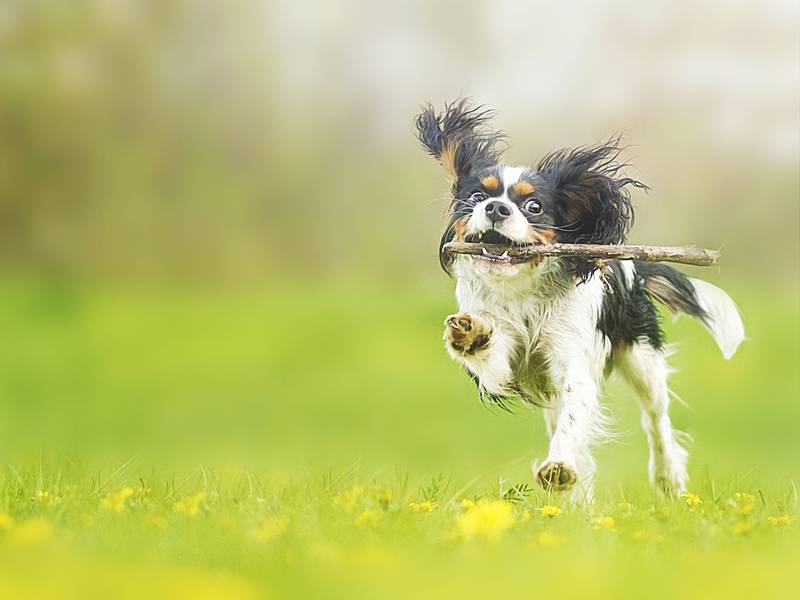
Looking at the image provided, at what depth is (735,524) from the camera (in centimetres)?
446

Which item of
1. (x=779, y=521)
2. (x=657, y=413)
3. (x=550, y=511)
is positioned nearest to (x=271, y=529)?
(x=550, y=511)

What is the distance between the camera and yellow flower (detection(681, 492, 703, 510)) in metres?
4.93

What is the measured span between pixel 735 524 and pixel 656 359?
187 cm

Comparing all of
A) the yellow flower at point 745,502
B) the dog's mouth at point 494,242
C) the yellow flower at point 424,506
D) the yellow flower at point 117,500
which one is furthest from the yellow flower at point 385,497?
the yellow flower at point 745,502

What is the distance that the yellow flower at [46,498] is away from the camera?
4613mm

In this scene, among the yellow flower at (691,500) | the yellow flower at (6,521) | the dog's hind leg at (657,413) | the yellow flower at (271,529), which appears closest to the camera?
the yellow flower at (271,529)

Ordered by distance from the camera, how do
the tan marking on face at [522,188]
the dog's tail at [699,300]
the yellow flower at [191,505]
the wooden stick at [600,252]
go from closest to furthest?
the yellow flower at [191,505], the wooden stick at [600,252], the tan marking on face at [522,188], the dog's tail at [699,300]

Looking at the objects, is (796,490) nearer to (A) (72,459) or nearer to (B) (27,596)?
(A) (72,459)

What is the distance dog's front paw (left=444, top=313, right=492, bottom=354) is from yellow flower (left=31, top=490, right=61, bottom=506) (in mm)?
1741

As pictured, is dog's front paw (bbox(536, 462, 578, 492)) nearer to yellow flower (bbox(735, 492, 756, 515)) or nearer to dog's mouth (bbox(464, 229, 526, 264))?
yellow flower (bbox(735, 492, 756, 515))

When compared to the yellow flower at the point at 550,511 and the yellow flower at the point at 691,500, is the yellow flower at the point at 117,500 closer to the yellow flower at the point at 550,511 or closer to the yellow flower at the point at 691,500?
the yellow flower at the point at 550,511

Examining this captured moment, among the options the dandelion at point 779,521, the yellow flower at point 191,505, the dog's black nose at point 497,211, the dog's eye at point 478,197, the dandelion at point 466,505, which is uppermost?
the dog's eye at point 478,197

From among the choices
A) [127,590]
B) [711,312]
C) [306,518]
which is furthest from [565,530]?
[711,312]

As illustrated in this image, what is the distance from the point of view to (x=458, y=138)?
5883 mm
